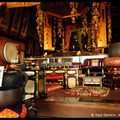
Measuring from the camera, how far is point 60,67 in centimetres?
495

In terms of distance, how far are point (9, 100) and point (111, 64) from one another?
1853 millimetres

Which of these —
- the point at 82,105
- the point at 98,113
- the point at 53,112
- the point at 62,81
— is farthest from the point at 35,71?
the point at 62,81

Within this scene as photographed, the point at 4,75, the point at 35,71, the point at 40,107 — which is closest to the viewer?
the point at 4,75

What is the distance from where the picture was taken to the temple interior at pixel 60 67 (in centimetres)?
189

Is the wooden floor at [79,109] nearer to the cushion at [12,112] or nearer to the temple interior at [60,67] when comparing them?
the temple interior at [60,67]

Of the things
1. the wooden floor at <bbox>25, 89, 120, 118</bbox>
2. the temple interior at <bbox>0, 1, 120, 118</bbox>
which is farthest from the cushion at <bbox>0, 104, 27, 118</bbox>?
the wooden floor at <bbox>25, 89, 120, 118</bbox>

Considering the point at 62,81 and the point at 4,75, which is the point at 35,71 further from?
the point at 62,81

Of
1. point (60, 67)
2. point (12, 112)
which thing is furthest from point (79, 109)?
point (60, 67)

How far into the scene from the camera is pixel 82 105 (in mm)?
2047

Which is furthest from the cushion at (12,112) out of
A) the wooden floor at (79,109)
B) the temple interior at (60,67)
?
the wooden floor at (79,109)

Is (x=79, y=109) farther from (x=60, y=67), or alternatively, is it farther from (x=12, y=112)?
(x=60, y=67)

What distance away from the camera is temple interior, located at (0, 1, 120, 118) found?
189cm

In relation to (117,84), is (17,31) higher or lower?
higher

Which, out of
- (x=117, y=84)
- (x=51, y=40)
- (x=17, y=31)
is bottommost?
(x=117, y=84)
